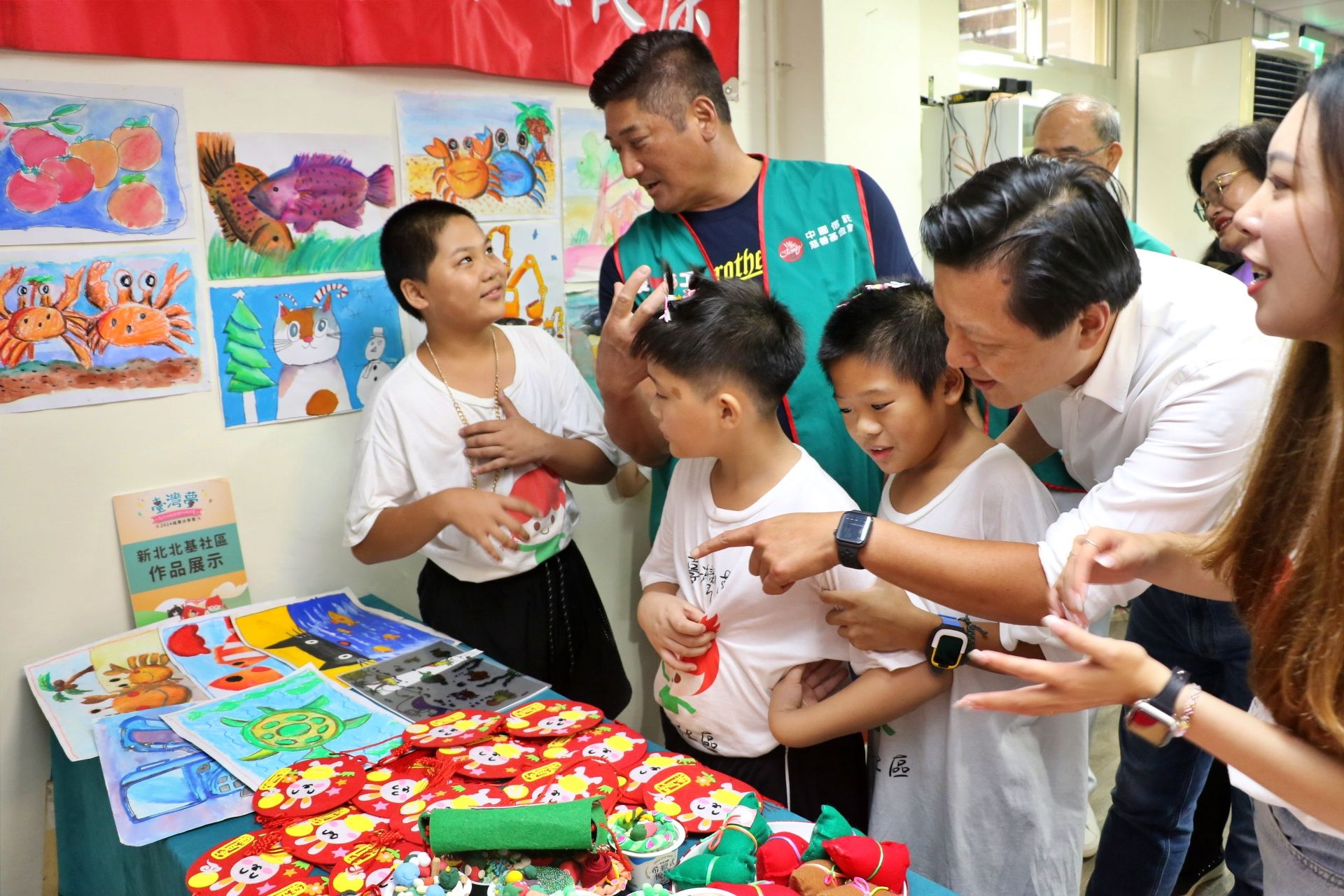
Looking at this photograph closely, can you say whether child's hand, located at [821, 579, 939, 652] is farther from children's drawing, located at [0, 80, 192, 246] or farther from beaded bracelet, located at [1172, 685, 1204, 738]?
children's drawing, located at [0, 80, 192, 246]

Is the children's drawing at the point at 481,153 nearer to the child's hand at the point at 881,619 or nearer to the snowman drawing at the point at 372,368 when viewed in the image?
the snowman drawing at the point at 372,368

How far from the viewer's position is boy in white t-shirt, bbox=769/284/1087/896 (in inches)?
59.0

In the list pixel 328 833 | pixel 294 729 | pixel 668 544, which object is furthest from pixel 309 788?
pixel 668 544

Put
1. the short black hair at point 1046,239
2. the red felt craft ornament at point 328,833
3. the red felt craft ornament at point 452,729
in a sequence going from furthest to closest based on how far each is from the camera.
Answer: the red felt craft ornament at point 452,729, the short black hair at point 1046,239, the red felt craft ornament at point 328,833

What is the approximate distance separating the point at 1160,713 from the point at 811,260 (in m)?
1.33

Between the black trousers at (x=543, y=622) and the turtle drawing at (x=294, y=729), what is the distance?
0.49 m

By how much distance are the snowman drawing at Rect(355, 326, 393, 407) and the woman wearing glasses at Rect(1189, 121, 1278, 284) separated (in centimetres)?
196

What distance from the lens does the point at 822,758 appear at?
1.61 meters

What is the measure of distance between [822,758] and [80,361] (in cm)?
159

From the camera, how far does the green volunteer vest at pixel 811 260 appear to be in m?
1.98

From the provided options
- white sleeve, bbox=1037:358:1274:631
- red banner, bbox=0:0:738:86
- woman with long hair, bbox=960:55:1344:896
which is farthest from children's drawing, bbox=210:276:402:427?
woman with long hair, bbox=960:55:1344:896

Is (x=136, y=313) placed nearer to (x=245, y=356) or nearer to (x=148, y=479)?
(x=245, y=356)

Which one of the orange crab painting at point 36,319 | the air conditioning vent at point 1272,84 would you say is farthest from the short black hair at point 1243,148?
the air conditioning vent at point 1272,84

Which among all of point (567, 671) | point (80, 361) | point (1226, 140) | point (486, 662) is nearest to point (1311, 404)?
point (486, 662)
